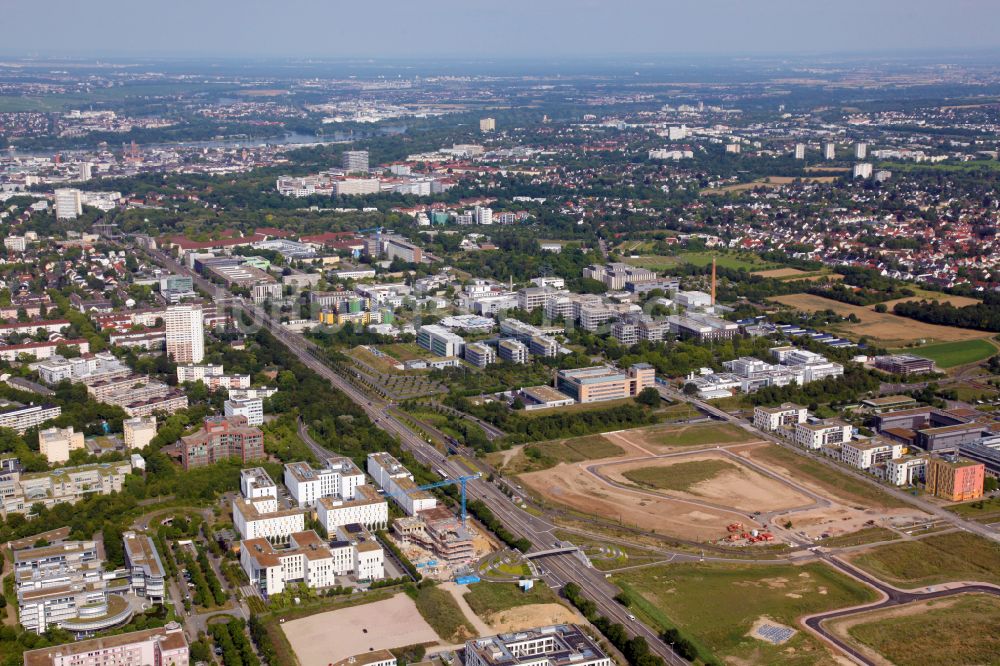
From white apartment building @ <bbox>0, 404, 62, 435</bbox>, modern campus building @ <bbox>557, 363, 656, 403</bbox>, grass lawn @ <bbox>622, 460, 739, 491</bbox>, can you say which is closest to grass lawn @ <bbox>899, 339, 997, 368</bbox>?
modern campus building @ <bbox>557, 363, 656, 403</bbox>

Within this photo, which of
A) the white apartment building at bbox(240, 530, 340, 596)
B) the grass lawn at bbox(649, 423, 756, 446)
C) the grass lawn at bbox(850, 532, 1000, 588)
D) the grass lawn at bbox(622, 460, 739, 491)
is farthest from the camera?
the grass lawn at bbox(649, 423, 756, 446)

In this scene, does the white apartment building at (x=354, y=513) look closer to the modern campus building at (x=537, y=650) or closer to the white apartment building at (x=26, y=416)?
the modern campus building at (x=537, y=650)

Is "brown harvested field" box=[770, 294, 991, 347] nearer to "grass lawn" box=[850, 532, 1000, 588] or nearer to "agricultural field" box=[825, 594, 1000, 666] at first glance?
"grass lawn" box=[850, 532, 1000, 588]

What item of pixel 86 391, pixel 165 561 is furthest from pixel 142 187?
pixel 165 561

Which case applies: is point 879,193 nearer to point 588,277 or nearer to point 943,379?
point 588,277

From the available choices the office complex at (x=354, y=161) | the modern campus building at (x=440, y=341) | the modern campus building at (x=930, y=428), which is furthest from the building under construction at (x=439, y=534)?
the office complex at (x=354, y=161)

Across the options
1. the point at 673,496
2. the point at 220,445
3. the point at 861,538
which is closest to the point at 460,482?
the point at 673,496
